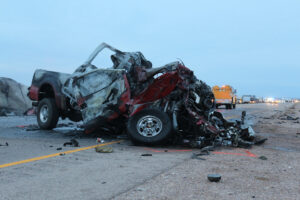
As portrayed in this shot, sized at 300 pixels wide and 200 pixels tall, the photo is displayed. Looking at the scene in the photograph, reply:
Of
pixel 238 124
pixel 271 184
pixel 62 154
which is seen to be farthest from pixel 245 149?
pixel 62 154

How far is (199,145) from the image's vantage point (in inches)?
238

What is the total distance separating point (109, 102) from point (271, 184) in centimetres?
399

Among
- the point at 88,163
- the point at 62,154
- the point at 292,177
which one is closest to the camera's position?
the point at 292,177

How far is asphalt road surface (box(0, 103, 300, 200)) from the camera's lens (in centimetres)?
308

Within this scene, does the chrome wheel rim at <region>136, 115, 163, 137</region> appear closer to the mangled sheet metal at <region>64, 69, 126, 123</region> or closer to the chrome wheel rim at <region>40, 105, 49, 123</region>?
the mangled sheet metal at <region>64, 69, 126, 123</region>

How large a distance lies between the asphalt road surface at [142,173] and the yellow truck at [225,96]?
2154 cm

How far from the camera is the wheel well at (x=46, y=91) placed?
8.80m

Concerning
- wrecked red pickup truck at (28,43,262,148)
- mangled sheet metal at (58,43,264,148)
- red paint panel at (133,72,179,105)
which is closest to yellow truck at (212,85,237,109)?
wrecked red pickup truck at (28,43,262,148)

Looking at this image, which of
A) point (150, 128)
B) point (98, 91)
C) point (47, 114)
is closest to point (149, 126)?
point (150, 128)

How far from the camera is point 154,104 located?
6.53 metres

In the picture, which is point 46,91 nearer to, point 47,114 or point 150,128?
point 47,114

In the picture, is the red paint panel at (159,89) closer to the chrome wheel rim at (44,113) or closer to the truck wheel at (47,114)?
the truck wheel at (47,114)

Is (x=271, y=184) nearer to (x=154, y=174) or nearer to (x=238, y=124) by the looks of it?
(x=154, y=174)

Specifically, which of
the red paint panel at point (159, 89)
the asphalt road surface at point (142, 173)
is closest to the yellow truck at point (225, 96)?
the red paint panel at point (159, 89)
